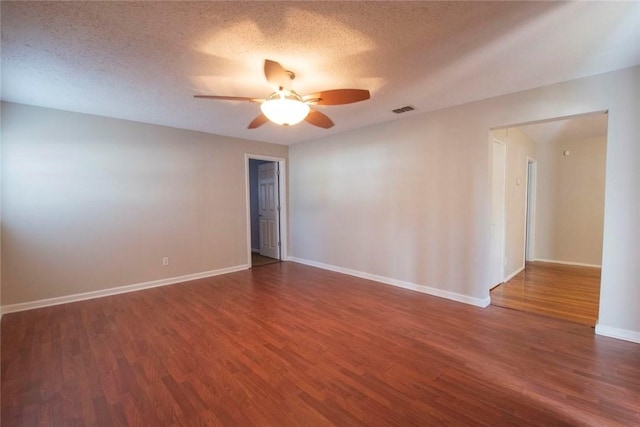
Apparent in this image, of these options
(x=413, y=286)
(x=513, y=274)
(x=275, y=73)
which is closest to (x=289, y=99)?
(x=275, y=73)

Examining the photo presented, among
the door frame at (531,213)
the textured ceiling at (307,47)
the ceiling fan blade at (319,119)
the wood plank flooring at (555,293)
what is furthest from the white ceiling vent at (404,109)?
the door frame at (531,213)

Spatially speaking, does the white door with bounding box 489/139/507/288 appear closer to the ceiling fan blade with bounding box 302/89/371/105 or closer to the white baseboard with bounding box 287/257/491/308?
the white baseboard with bounding box 287/257/491/308

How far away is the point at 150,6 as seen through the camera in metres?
1.58

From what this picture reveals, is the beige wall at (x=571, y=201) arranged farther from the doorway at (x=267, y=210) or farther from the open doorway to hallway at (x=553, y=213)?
the doorway at (x=267, y=210)

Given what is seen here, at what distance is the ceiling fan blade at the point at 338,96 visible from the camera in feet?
6.97

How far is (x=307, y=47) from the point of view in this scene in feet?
6.55

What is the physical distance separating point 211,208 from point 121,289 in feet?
5.52

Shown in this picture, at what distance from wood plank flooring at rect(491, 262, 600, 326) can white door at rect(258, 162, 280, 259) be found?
13.3 ft

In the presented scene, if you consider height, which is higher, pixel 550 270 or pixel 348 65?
pixel 348 65

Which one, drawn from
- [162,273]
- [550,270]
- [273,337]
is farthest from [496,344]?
[162,273]

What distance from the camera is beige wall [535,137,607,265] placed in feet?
16.3

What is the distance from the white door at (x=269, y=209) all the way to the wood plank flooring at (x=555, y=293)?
4.07 m

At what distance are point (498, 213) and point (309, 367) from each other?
335 cm

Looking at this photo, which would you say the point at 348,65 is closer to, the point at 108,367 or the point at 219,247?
the point at 108,367
